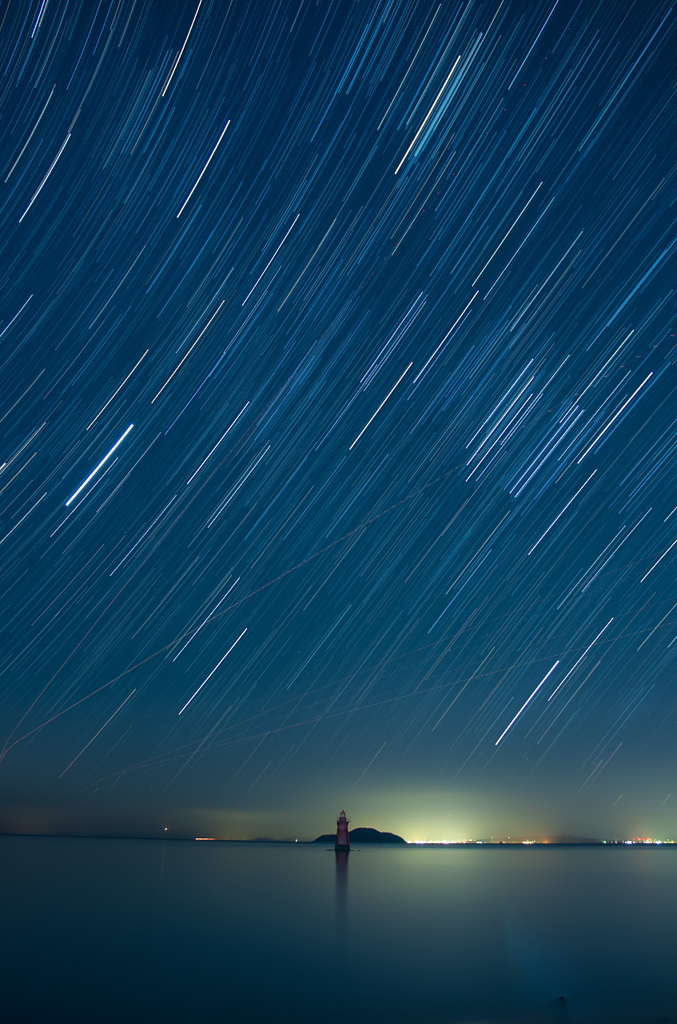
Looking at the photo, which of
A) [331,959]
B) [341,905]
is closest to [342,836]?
[341,905]

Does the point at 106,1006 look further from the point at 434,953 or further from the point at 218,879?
the point at 218,879

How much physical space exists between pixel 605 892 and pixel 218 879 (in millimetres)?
25980

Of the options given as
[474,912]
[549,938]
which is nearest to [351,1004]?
[549,938]

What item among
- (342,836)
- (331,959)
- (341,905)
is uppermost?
(342,836)

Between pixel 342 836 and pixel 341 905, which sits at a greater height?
pixel 342 836

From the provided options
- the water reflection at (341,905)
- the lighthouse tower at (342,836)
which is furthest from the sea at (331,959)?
the lighthouse tower at (342,836)

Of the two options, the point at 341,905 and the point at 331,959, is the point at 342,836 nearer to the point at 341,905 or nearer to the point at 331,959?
the point at 341,905

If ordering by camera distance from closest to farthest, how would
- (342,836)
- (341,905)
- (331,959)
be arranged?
(331,959) → (341,905) → (342,836)

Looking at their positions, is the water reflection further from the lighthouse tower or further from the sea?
the lighthouse tower

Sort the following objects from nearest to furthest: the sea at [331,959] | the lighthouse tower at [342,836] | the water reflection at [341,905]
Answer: the sea at [331,959]
the water reflection at [341,905]
the lighthouse tower at [342,836]

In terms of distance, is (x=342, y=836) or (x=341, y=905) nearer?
(x=341, y=905)

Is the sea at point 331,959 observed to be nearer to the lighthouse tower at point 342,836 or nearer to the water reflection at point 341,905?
the water reflection at point 341,905

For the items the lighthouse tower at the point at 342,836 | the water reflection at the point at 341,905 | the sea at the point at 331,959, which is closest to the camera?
the sea at the point at 331,959

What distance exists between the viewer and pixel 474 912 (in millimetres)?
30156
